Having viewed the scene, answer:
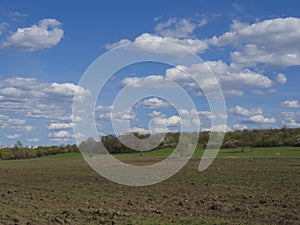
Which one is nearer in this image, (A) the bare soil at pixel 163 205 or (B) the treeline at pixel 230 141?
(A) the bare soil at pixel 163 205

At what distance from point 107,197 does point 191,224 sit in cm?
920

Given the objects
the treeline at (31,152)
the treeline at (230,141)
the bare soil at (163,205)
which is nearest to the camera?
the bare soil at (163,205)

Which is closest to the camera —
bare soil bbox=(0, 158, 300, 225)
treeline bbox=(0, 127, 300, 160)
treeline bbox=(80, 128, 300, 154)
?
bare soil bbox=(0, 158, 300, 225)

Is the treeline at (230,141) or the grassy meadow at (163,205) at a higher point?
the treeline at (230,141)

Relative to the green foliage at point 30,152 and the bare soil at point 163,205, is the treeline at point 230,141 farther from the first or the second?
the bare soil at point 163,205

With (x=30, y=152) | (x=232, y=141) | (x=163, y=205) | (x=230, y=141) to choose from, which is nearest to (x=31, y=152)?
(x=30, y=152)

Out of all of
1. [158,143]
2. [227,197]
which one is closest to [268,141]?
[158,143]

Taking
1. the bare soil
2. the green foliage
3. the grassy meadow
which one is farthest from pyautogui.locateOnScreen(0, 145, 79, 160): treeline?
the bare soil

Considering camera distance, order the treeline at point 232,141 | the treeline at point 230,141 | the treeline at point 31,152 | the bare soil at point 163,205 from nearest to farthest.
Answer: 1. the bare soil at point 163,205
2. the treeline at point 230,141
3. the treeline at point 232,141
4. the treeline at point 31,152

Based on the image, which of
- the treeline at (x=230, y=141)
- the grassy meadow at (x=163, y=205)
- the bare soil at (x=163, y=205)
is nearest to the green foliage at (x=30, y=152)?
the treeline at (x=230, y=141)

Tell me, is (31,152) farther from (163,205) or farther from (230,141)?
(163,205)

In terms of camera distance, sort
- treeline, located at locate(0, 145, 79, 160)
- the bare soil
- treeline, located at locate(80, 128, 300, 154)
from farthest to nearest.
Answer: treeline, located at locate(0, 145, 79, 160) < treeline, located at locate(80, 128, 300, 154) < the bare soil

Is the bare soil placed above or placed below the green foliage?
below

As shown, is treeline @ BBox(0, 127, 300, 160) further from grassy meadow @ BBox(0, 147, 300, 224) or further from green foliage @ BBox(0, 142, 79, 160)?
grassy meadow @ BBox(0, 147, 300, 224)
